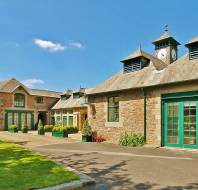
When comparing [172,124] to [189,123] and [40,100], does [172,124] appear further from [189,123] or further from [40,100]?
[40,100]

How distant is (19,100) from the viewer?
1350 inches

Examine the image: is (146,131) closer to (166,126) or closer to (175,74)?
(166,126)

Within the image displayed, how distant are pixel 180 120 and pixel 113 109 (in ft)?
15.9

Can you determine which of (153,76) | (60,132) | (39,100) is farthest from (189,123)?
(39,100)

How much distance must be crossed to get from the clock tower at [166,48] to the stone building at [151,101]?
3054 mm

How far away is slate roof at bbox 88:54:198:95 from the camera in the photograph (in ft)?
41.5

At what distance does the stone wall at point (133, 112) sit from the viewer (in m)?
13.2

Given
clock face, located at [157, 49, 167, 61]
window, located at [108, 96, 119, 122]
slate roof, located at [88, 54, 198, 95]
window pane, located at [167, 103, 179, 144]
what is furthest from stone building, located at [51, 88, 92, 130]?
window pane, located at [167, 103, 179, 144]

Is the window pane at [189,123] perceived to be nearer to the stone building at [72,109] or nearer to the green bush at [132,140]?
the green bush at [132,140]

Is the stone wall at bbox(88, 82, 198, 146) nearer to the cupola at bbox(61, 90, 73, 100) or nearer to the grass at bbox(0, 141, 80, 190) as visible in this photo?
the grass at bbox(0, 141, 80, 190)

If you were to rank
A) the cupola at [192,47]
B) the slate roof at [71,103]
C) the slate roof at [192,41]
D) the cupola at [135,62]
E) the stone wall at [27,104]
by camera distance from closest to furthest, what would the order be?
1. the slate roof at [192,41]
2. the cupola at [192,47]
3. the cupola at [135,62]
4. the slate roof at [71,103]
5. the stone wall at [27,104]

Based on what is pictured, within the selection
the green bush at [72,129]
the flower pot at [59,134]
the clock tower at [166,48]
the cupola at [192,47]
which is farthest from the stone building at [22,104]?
the cupola at [192,47]

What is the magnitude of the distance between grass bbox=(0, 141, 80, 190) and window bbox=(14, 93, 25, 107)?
26.6 meters

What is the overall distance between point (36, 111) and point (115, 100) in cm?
2305
